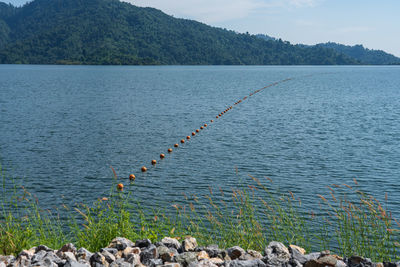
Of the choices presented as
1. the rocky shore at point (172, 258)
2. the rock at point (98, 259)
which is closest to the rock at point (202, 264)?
the rocky shore at point (172, 258)

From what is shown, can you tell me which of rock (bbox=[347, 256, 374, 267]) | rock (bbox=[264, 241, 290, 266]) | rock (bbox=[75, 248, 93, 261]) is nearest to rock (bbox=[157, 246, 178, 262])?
rock (bbox=[75, 248, 93, 261])

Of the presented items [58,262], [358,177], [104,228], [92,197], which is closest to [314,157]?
[358,177]

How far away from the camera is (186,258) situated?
6410 mm

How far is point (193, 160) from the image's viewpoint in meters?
20.3

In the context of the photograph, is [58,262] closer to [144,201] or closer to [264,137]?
[144,201]

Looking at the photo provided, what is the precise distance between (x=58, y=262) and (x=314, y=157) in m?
16.2

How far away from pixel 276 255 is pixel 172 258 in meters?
1.67

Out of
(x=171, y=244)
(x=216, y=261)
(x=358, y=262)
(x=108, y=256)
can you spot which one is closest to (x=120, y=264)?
(x=108, y=256)

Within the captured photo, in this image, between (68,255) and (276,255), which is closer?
(68,255)

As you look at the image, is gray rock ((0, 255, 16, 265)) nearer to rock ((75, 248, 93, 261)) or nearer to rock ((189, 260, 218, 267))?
rock ((75, 248, 93, 261))

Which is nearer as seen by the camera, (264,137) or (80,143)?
(80,143)

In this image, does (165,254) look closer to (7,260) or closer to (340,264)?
(7,260)

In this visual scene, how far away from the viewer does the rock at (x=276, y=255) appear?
6.25 m

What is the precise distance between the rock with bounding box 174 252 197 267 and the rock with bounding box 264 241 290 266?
3.65ft
